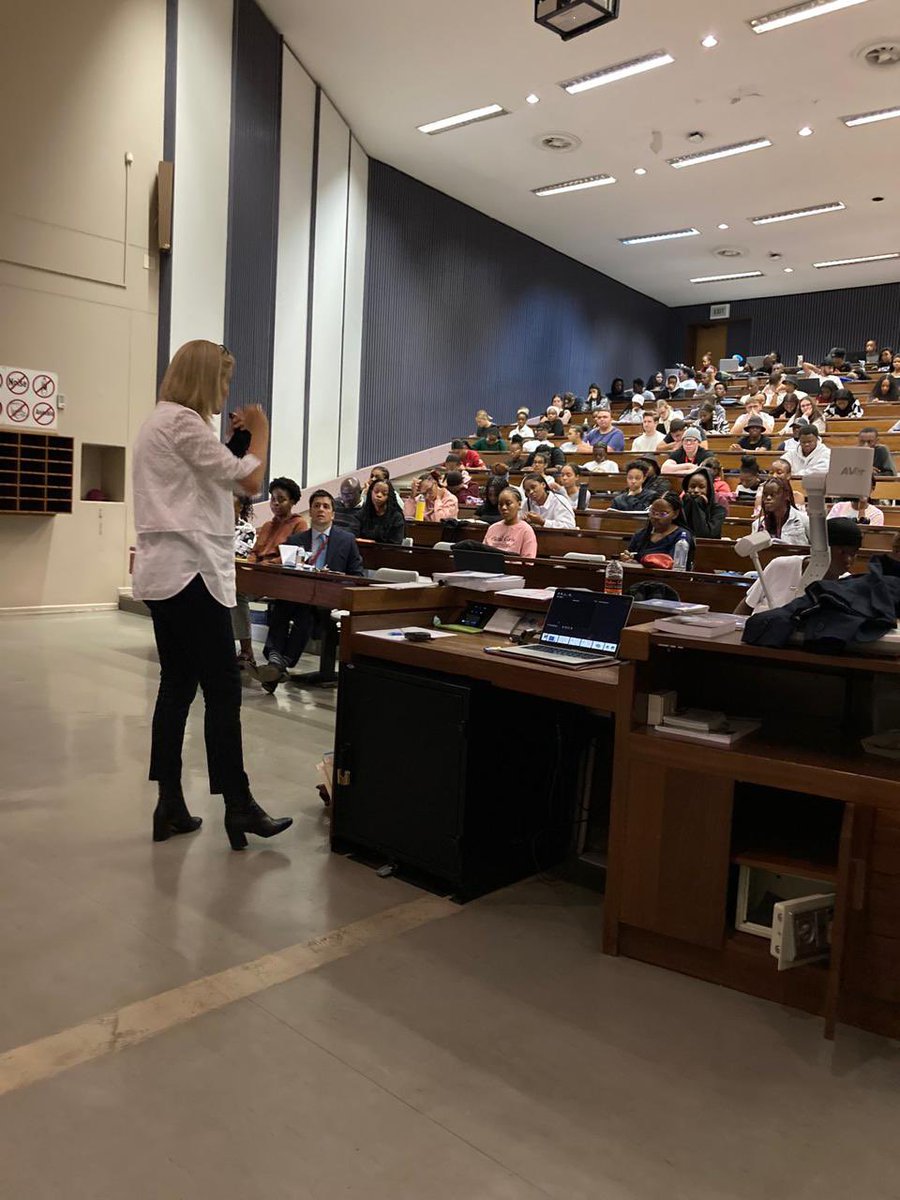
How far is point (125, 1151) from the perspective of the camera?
149cm

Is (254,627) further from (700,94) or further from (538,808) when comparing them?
(700,94)

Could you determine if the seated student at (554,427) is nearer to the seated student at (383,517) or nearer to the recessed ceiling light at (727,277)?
the seated student at (383,517)

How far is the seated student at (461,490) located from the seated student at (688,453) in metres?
1.93

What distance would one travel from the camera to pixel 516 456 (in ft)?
34.5

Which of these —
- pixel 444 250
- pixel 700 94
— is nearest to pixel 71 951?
pixel 700 94

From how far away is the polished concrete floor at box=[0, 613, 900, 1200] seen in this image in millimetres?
1479

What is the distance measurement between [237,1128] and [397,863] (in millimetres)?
1149

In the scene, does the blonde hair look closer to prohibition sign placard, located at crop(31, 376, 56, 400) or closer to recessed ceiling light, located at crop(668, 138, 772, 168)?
prohibition sign placard, located at crop(31, 376, 56, 400)

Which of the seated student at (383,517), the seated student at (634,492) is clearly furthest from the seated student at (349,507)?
the seated student at (634,492)

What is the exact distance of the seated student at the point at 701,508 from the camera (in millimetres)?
6289

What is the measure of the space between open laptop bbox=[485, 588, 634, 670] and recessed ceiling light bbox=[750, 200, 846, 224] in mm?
11974

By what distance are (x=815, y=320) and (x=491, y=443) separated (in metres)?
8.56

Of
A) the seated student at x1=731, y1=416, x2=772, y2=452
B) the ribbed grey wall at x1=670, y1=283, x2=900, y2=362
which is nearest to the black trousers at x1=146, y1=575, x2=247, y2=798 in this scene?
the seated student at x1=731, y1=416, x2=772, y2=452

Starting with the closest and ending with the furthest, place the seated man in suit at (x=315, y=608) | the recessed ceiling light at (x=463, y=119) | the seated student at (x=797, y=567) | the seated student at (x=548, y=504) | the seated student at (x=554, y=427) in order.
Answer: the seated student at (x=797, y=567) → the seated man in suit at (x=315, y=608) → the seated student at (x=548, y=504) → the recessed ceiling light at (x=463, y=119) → the seated student at (x=554, y=427)
